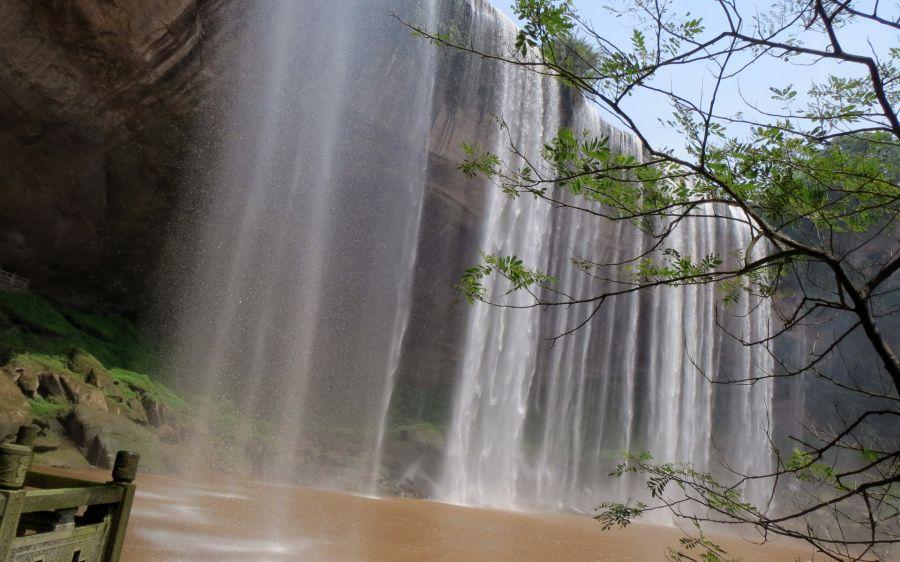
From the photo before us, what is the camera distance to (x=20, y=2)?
11594mm

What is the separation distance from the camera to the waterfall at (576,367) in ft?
60.4

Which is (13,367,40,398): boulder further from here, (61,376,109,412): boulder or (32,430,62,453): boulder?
(32,430,62,453): boulder

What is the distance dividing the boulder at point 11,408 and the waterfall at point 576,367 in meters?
9.67

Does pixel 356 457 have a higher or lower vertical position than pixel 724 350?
lower

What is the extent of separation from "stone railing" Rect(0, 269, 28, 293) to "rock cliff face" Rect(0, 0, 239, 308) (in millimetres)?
342

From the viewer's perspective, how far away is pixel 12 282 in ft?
50.6

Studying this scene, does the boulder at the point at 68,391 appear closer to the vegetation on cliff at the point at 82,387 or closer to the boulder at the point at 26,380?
the vegetation on cliff at the point at 82,387

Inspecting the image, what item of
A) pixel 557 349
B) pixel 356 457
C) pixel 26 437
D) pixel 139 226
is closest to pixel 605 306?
pixel 557 349

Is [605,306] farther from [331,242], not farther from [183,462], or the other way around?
[183,462]

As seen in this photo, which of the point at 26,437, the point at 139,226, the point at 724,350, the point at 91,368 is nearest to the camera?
the point at 26,437

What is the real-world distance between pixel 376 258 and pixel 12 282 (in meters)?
9.85

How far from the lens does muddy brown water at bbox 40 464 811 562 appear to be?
6.15 m

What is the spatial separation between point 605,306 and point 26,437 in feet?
78.5

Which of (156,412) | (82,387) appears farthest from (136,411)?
(82,387)
